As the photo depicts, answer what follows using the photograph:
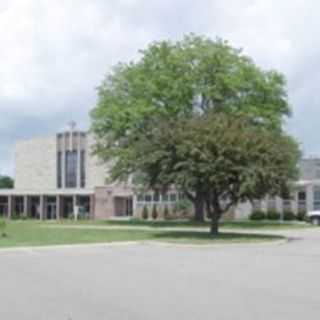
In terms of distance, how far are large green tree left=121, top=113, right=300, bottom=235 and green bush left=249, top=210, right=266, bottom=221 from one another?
112 ft

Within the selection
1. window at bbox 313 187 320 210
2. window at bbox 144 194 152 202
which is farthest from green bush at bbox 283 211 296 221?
window at bbox 144 194 152 202

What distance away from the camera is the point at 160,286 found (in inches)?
620

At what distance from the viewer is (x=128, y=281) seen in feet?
55.6

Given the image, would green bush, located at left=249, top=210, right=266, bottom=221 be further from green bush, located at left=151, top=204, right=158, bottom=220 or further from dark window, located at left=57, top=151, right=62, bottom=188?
dark window, located at left=57, top=151, right=62, bottom=188

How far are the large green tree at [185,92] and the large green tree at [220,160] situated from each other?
18416 mm

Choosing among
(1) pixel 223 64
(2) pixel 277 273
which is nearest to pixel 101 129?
(1) pixel 223 64

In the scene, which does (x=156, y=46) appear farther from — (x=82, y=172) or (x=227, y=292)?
(x=227, y=292)

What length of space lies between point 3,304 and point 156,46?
1897 inches

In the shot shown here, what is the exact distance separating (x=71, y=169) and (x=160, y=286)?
8181 centimetres

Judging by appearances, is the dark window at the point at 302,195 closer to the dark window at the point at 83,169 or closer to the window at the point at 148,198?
the window at the point at 148,198

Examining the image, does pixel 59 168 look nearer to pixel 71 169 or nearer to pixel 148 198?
pixel 71 169

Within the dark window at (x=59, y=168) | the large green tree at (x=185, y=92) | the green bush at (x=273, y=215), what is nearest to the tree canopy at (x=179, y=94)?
the large green tree at (x=185, y=92)

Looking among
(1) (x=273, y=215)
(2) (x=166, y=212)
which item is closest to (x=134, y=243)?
(1) (x=273, y=215)

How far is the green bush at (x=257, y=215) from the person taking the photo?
7169cm
